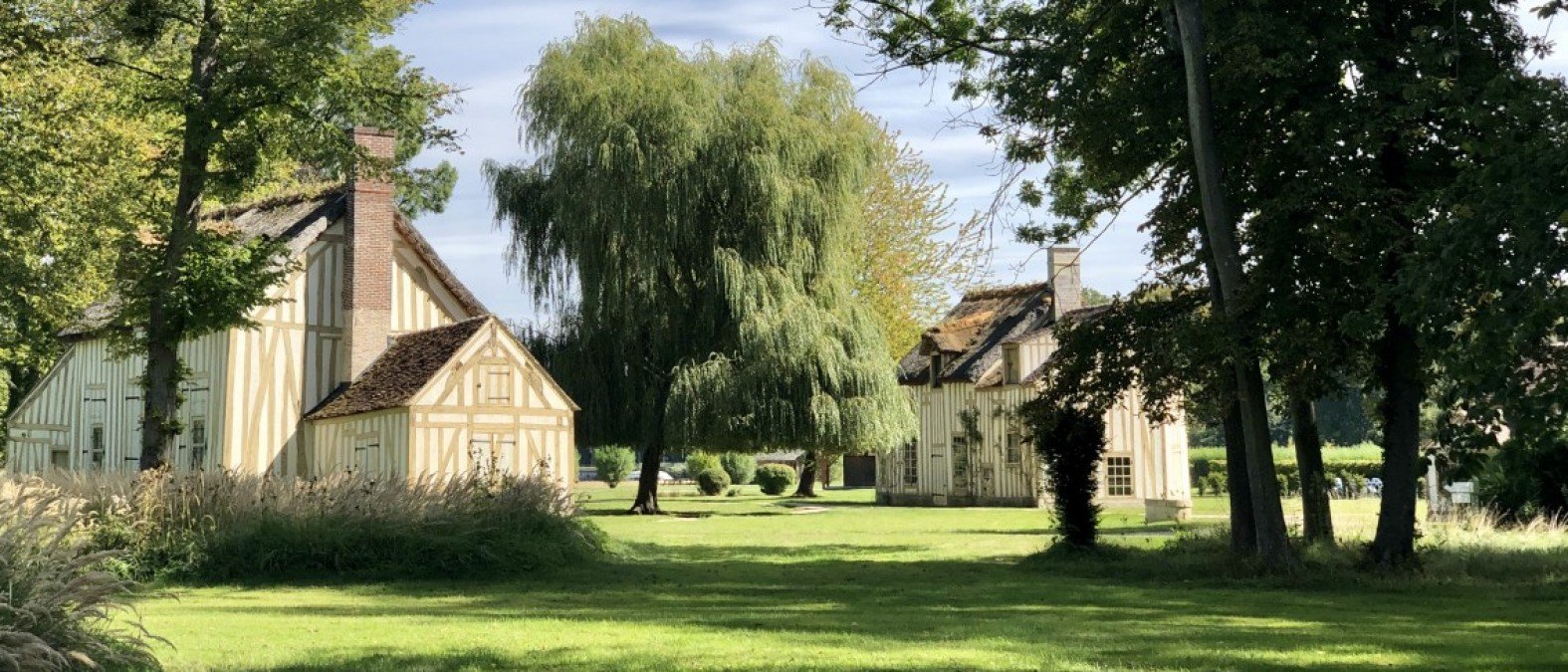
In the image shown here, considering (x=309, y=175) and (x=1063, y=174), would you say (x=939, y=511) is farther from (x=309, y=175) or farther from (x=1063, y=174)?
(x=309, y=175)

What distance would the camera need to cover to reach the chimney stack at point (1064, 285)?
140ft

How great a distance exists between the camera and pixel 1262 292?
15383 mm

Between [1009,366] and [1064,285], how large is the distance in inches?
125

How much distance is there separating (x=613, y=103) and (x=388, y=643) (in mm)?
23403

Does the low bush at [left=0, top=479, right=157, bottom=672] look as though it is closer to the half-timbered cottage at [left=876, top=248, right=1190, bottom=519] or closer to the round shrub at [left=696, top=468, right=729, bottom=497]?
the half-timbered cottage at [left=876, top=248, right=1190, bottom=519]

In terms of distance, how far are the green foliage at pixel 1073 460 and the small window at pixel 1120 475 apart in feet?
79.4

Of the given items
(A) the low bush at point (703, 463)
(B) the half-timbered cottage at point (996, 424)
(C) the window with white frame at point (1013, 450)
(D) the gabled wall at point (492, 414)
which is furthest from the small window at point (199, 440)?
(A) the low bush at point (703, 463)

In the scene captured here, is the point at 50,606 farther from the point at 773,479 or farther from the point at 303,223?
the point at 773,479

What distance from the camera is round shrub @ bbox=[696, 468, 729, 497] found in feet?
181

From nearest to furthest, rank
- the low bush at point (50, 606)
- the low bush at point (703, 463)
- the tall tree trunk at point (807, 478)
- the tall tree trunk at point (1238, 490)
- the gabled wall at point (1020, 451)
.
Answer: the low bush at point (50, 606)
the tall tree trunk at point (1238, 490)
the gabled wall at point (1020, 451)
the tall tree trunk at point (807, 478)
the low bush at point (703, 463)

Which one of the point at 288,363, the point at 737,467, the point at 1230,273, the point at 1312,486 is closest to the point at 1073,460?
the point at 1312,486

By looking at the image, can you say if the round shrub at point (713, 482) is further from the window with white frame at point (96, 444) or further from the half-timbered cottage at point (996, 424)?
the window with white frame at point (96, 444)

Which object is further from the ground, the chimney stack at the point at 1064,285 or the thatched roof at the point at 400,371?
the chimney stack at the point at 1064,285

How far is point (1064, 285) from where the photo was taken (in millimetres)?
44125
